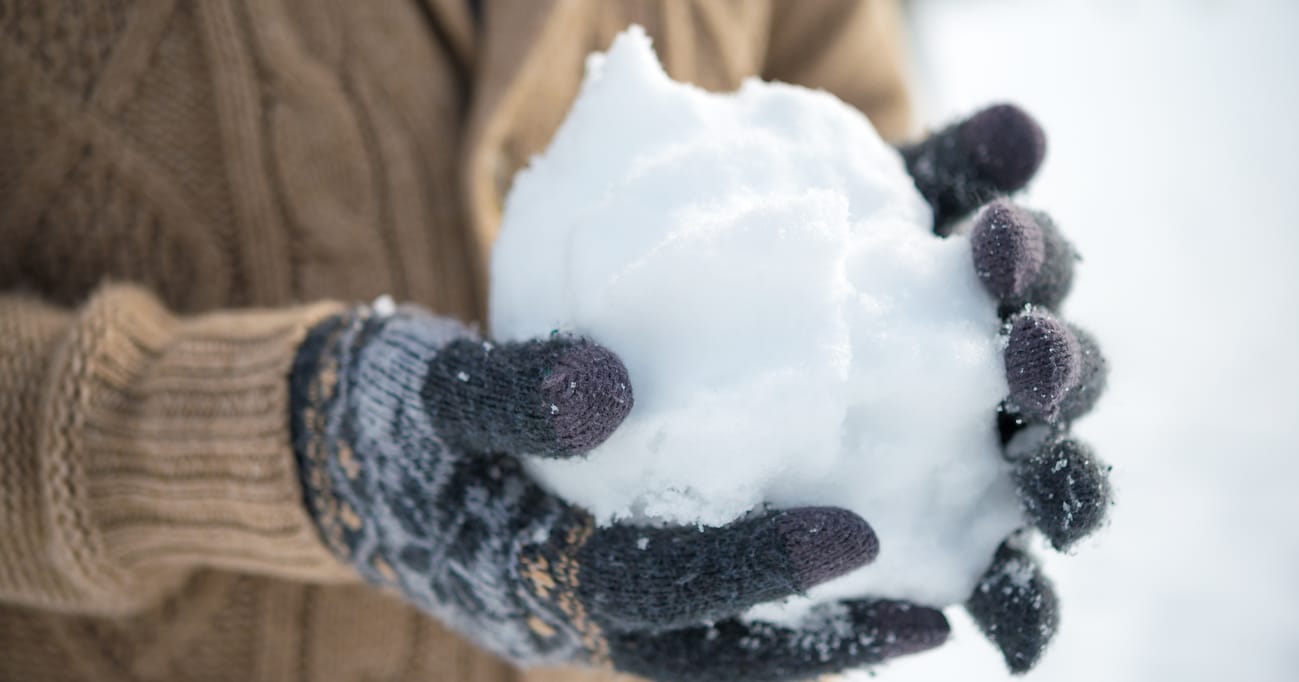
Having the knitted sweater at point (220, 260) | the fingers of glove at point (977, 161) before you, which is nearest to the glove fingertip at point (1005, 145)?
the fingers of glove at point (977, 161)

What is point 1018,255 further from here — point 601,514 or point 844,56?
point 844,56

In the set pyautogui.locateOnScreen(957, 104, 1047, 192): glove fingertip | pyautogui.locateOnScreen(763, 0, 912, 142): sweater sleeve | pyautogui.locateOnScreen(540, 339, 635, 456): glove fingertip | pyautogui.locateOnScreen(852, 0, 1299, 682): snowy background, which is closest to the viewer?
pyautogui.locateOnScreen(540, 339, 635, 456): glove fingertip

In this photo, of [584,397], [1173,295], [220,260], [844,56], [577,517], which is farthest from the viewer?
[1173,295]

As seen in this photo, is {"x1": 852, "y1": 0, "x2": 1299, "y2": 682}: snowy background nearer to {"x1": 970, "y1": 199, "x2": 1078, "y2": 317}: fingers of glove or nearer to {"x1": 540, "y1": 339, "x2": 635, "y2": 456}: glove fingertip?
{"x1": 970, "y1": 199, "x2": 1078, "y2": 317}: fingers of glove

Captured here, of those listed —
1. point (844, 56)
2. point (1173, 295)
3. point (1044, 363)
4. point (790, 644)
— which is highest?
point (1173, 295)

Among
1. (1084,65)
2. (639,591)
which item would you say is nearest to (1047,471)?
(639,591)

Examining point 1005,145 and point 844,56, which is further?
point 844,56

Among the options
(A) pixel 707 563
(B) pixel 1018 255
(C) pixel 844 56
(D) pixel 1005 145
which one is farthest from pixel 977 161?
(C) pixel 844 56

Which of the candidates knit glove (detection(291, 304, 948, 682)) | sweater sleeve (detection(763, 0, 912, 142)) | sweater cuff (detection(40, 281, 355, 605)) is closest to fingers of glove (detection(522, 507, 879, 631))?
knit glove (detection(291, 304, 948, 682))
